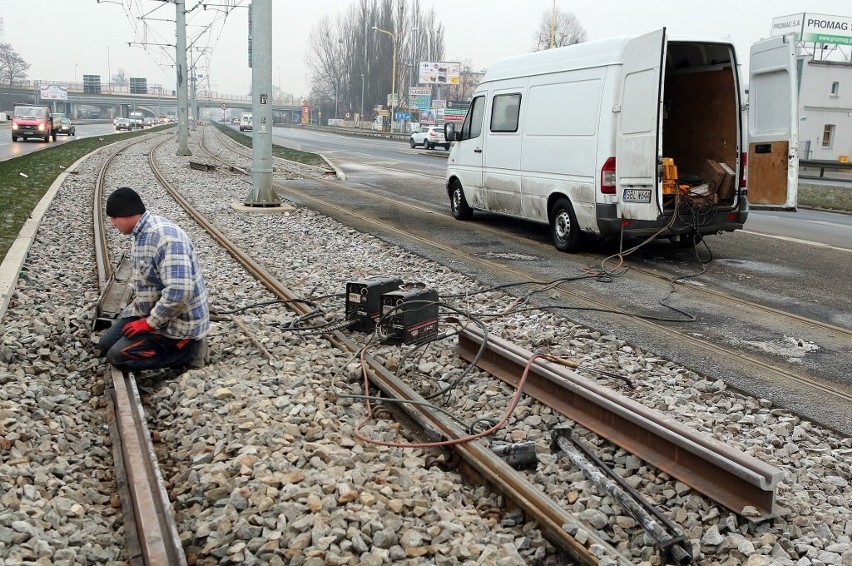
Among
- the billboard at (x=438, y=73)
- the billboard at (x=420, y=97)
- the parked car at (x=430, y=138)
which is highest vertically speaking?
the billboard at (x=438, y=73)

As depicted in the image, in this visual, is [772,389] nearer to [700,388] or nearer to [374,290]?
[700,388]

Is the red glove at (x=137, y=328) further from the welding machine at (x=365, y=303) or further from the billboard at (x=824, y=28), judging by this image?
the billboard at (x=824, y=28)

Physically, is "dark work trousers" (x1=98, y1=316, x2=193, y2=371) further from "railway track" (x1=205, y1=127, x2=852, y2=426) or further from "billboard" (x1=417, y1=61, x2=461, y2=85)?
"billboard" (x1=417, y1=61, x2=461, y2=85)

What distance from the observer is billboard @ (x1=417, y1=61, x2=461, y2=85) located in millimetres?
89250

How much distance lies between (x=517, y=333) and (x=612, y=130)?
4034 mm

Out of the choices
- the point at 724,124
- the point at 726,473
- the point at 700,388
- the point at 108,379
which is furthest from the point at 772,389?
the point at 724,124

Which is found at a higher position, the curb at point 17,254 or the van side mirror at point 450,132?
the van side mirror at point 450,132

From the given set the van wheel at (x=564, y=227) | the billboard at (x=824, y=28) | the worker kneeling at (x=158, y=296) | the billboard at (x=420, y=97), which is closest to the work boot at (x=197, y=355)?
the worker kneeling at (x=158, y=296)

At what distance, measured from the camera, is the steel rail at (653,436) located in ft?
12.5

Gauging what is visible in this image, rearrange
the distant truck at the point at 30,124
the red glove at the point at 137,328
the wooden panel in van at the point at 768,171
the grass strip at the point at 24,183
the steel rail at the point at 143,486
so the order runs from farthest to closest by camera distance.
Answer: the distant truck at the point at 30,124
the grass strip at the point at 24,183
the wooden panel in van at the point at 768,171
the red glove at the point at 137,328
the steel rail at the point at 143,486

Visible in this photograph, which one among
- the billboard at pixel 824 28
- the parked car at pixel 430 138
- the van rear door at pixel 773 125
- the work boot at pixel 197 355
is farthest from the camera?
the billboard at pixel 824 28

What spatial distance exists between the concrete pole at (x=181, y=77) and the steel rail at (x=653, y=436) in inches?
1173

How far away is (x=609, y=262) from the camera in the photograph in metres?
10.5

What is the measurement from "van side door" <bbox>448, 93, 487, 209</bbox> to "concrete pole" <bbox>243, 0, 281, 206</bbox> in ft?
12.9
